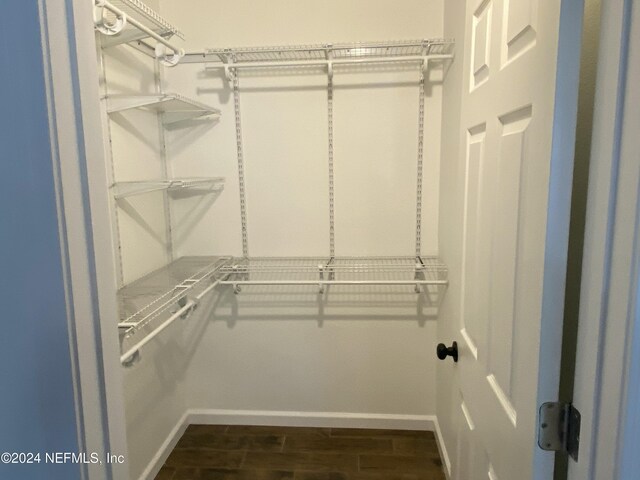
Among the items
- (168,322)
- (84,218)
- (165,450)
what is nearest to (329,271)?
(168,322)

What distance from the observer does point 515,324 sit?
0.85 m

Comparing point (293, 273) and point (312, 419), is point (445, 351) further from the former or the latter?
point (312, 419)

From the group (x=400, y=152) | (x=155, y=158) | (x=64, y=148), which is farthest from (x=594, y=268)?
(x=155, y=158)

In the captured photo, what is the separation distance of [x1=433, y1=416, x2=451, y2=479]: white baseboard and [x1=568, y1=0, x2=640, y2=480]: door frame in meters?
1.51

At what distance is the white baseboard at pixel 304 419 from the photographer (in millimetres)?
2340

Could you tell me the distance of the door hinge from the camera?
2.28 ft

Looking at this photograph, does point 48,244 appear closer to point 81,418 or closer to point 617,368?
point 81,418

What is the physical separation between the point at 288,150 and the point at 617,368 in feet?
6.02

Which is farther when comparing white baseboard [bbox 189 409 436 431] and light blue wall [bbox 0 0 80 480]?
white baseboard [bbox 189 409 436 431]

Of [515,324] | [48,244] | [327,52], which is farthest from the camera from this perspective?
[327,52]

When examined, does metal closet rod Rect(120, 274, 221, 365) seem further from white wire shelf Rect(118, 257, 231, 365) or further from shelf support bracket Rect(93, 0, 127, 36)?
shelf support bracket Rect(93, 0, 127, 36)

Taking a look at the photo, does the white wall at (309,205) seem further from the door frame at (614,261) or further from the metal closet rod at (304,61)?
the door frame at (614,261)

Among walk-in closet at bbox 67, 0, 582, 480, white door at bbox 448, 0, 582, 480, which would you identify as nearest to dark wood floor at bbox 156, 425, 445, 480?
walk-in closet at bbox 67, 0, 582, 480

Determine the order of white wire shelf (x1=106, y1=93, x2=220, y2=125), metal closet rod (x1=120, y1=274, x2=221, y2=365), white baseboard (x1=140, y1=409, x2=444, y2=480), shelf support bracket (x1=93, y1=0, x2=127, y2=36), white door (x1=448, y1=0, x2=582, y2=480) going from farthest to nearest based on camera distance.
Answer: white baseboard (x1=140, y1=409, x2=444, y2=480) → white wire shelf (x1=106, y1=93, x2=220, y2=125) → metal closet rod (x1=120, y1=274, x2=221, y2=365) → shelf support bracket (x1=93, y1=0, x2=127, y2=36) → white door (x1=448, y1=0, x2=582, y2=480)
